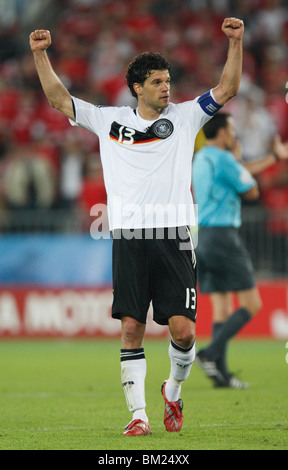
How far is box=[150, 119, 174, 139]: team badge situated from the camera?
20.5ft

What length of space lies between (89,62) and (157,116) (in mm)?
12874

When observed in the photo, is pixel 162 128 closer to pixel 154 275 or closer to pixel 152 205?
pixel 152 205

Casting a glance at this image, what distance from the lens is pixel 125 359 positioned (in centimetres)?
623

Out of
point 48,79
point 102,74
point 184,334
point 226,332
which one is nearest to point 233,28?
point 48,79

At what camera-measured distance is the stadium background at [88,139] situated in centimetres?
1502

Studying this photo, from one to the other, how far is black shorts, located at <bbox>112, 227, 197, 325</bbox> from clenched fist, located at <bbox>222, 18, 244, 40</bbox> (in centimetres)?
134

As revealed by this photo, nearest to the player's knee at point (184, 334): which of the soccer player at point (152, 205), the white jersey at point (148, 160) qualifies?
the soccer player at point (152, 205)

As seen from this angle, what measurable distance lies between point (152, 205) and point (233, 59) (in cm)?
111

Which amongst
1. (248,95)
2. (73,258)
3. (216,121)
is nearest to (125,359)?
(216,121)

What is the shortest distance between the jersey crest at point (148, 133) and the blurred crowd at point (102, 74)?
891 cm

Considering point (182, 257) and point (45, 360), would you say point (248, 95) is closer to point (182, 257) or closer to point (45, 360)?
point (45, 360)

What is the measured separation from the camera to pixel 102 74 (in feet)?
60.6

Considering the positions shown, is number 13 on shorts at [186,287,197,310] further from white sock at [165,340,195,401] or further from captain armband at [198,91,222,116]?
captain armband at [198,91,222,116]
